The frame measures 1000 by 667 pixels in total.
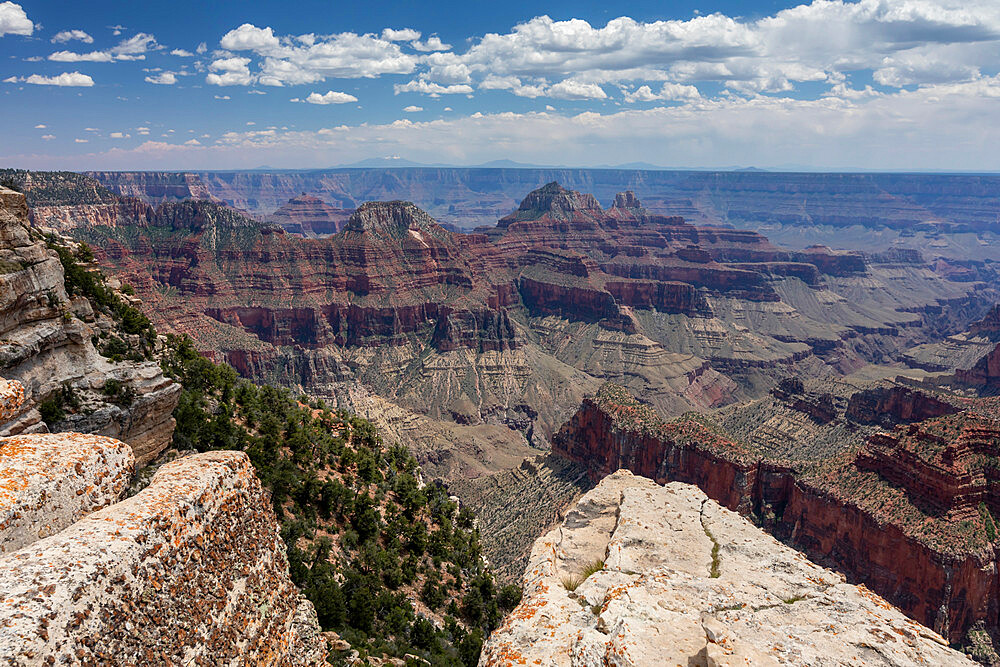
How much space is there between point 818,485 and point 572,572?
49795 mm

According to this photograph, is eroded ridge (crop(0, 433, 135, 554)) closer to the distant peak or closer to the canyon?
the canyon

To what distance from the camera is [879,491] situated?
54000 mm

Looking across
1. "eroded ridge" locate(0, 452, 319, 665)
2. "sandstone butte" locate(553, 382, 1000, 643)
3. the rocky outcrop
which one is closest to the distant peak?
"sandstone butte" locate(553, 382, 1000, 643)

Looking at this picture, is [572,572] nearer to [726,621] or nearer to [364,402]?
[726,621]

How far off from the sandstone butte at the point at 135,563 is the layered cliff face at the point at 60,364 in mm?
5344

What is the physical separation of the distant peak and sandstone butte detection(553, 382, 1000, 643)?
121m

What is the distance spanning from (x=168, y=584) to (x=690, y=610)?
13.0 m

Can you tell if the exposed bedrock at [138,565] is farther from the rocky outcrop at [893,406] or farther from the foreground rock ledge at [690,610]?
the rocky outcrop at [893,406]

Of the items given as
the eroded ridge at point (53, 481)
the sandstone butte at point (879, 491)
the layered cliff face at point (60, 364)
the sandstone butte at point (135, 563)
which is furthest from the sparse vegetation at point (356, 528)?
the sandstone butte at point (879, 491)

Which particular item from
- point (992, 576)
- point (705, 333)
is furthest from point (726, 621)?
point (705, 333)

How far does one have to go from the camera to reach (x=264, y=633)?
48.0ft

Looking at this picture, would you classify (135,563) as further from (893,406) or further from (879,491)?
(893,406)

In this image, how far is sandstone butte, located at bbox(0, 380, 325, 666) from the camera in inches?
388

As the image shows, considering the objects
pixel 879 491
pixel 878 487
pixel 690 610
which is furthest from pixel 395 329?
pixel 690 610
